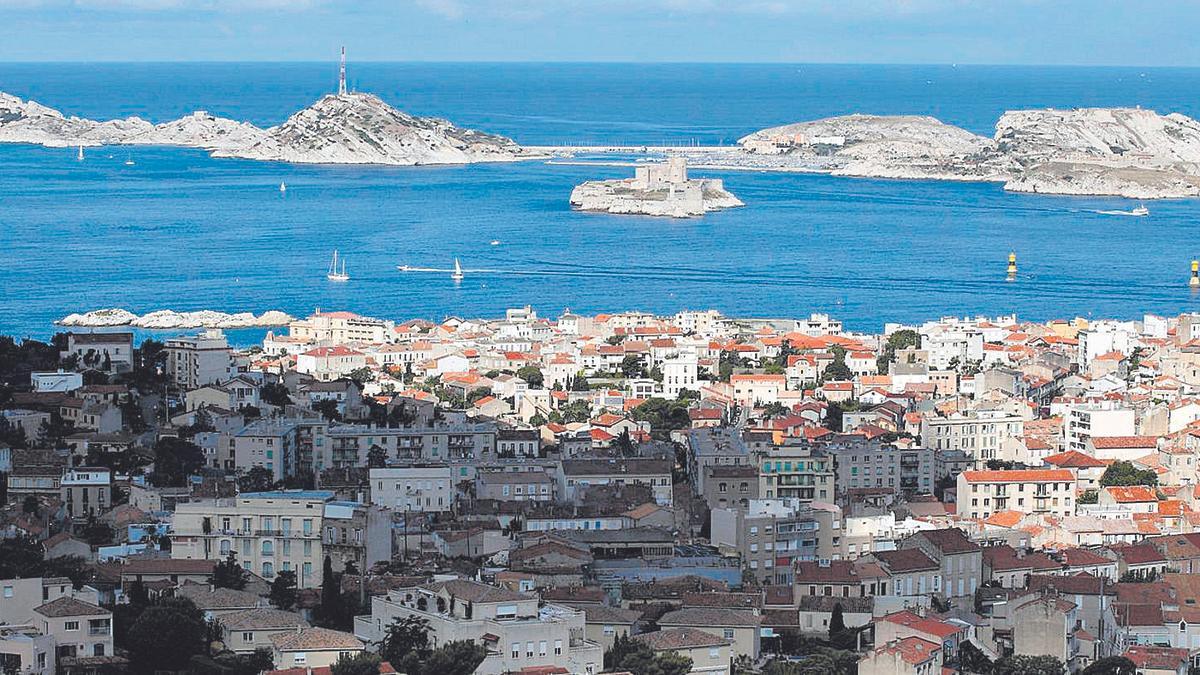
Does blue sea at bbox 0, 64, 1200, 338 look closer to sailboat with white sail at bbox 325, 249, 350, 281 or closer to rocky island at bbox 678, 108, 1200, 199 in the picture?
sailboat with white sail at bbox 325, 249, 350, 281

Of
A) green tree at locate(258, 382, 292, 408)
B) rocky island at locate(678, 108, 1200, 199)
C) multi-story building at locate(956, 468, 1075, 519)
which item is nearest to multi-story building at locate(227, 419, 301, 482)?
green tree at locate(258, 382, 292, 408)

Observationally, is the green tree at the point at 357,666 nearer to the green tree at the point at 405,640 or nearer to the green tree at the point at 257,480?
the green tree at the point at 405,640

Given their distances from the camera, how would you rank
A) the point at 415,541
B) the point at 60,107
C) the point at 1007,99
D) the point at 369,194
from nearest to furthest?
the point at 415,541
the point at 369,194
the point at 60,107
the point at 1007,99

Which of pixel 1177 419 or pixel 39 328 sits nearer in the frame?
pixel 1177 419

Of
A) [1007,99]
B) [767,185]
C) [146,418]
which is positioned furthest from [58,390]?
[1007,99]

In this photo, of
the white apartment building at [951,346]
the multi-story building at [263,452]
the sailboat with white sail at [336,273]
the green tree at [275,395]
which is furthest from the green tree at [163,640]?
the sailboat with white sail at [336,273]

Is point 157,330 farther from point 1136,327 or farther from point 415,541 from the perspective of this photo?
point 415,541
